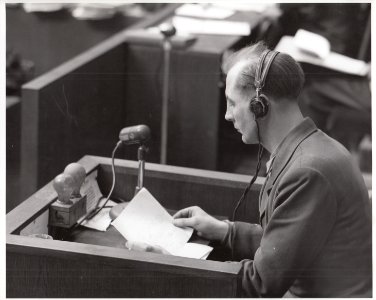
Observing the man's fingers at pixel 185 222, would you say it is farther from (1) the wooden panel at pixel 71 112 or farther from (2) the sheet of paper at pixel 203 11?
(2) the sheet of paper at pixel 203 11

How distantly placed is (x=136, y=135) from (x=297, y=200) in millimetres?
705

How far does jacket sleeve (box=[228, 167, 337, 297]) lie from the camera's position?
1.66m

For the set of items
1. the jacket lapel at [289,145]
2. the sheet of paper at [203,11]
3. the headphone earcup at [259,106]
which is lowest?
the sheet of paper at [203,11]

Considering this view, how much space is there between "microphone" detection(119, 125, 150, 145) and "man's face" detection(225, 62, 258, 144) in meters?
0.42

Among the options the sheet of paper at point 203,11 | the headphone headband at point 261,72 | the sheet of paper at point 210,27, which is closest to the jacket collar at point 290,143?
the headphone headband at point 261,72

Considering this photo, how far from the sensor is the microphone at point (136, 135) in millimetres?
2223

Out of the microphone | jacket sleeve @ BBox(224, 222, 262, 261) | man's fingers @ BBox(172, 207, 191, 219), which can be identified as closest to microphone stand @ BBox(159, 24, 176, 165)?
the microphone

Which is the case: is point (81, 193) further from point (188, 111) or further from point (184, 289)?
point (188, 111)

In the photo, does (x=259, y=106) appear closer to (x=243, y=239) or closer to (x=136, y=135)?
(x=243, y=239)

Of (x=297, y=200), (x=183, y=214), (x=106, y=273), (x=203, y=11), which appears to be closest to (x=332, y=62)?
(x=203, y=11)

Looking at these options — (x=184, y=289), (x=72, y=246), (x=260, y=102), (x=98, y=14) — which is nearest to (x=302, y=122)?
(x=260, y=102)

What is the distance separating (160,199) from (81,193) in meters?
0.26

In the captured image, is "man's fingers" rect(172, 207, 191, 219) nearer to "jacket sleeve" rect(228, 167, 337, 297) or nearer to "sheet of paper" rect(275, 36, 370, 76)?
"jacket sleeve" rect(228, 167, 337, 297)

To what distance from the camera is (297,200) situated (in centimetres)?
167
